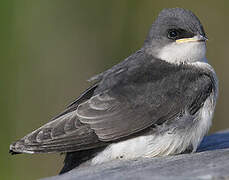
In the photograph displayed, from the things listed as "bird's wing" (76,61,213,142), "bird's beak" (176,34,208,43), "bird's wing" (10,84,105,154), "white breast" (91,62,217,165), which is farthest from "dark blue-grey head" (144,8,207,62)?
"bird's wing" (10,84,105,154)

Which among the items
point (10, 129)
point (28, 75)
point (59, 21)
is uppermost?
point (59, 21)

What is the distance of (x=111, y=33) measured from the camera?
25.2 ft

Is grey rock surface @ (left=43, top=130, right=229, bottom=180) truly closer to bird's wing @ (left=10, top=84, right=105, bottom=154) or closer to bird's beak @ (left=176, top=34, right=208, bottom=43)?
bird's wing @ (left=10, top=84, right=105, bottom=154)

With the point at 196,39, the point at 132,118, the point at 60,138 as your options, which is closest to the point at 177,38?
the point at 196,39

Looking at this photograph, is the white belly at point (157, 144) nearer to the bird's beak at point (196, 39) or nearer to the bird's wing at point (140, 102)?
the bird's wing at point (140, 102)

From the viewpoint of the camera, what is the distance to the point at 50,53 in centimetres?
764

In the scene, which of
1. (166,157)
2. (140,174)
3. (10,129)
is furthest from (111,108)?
(10,129)

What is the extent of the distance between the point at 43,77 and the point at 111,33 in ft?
2.98

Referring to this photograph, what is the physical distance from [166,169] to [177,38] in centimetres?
173

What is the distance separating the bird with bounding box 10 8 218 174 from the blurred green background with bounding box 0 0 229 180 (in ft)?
7.06

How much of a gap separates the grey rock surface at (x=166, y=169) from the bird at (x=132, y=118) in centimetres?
16

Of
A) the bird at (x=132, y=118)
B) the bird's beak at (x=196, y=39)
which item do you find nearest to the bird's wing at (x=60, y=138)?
the bird at (x=132, y=118)

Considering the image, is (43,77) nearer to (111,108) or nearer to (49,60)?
(49,60)

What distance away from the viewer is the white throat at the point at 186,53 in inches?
219
